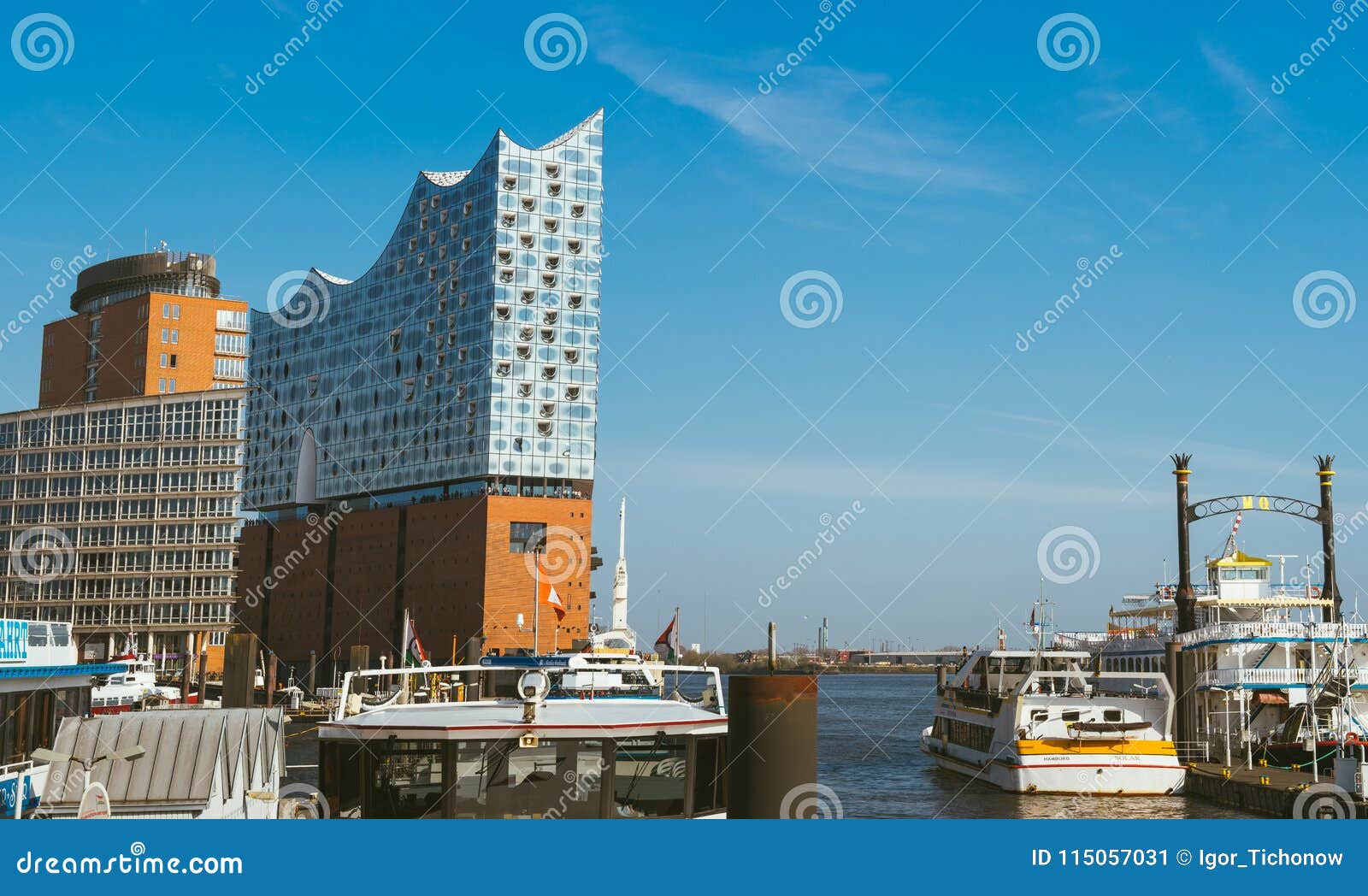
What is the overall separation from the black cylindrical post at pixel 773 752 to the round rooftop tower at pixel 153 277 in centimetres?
15717

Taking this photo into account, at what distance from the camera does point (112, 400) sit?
437 ft

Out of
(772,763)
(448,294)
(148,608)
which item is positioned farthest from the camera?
(148,608)

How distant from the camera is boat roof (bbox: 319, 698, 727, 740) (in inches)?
557

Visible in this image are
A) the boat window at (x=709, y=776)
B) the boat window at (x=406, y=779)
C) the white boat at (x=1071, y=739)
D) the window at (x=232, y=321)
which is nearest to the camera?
the boat window at (x=406, y=779)

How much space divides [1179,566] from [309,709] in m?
69.9

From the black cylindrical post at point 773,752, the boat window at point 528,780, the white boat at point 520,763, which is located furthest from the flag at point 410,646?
the black cylindrical post at point 773,752

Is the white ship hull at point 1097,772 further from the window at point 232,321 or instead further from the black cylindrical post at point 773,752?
the window at point 232,321

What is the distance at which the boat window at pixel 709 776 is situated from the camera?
15836 millimetres

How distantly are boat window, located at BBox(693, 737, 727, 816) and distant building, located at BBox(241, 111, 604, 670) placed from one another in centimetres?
8904

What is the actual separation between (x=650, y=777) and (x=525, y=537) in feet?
324

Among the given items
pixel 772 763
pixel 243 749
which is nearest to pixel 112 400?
pixel 243 749

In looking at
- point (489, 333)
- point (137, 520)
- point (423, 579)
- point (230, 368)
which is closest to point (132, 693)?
point (423, 579)
